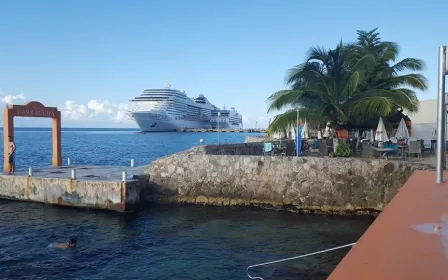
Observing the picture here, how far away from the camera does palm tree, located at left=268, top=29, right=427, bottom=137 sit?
16.5 metres

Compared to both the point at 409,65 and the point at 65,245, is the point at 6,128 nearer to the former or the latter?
the point at 65,245

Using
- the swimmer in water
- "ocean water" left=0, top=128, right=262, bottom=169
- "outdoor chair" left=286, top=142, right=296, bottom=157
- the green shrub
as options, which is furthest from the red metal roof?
"ocean water" left=0, top=128, right=262, bottom=169

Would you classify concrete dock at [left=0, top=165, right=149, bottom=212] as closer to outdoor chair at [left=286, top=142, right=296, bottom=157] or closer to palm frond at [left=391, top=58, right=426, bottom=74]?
outdoor chair at [left=286, top=142, right=296, bottom=157]

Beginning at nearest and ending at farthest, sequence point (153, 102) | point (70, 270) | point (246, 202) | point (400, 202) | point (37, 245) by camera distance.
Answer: point (400, 202)
point (70, 270)
point (37, 245)
point (246, 202)
point (153, 102)

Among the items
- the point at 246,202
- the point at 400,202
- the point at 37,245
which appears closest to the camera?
the point at 400,202

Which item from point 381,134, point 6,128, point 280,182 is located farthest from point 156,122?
point 280,182

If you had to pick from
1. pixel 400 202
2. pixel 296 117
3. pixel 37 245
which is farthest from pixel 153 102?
pixel 400 202

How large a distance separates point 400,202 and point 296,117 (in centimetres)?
1232

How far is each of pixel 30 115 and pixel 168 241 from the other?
10946mm

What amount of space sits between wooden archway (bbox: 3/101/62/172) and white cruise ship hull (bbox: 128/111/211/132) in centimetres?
7794

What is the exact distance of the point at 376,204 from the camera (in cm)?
1205

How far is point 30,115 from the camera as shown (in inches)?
664

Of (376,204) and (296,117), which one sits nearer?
(376,204)

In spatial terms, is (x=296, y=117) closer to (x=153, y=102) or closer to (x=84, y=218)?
(x=84, y=218)
